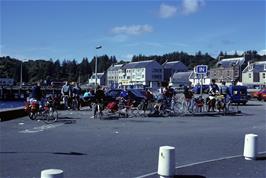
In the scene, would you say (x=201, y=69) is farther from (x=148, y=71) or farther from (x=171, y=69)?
(x=171, y=69)

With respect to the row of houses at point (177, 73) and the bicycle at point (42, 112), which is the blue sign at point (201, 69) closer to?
the bicycle at point (42, 112)

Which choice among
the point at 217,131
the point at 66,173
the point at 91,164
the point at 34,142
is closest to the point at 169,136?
the point at 217,131

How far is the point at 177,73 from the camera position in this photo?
145 meters

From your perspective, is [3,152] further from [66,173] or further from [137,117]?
[137,117]

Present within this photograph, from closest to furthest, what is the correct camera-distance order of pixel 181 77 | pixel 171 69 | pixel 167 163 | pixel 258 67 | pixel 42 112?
pixel 167 163
pixel 42 112
pixel 258 67
pixel 181 77
pixel 171 69

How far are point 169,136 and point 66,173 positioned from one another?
6583mm

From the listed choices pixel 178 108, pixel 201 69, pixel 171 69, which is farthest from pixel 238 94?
pixel 171 69

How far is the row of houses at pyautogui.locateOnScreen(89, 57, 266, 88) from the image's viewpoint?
4593 inches

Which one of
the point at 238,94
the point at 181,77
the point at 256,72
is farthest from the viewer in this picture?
the point at 181,77

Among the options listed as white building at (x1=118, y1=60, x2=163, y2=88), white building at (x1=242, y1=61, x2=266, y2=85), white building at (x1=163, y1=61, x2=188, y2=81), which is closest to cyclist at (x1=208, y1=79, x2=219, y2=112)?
white building at (x1=242, y1=61, x2=266, y2=85)

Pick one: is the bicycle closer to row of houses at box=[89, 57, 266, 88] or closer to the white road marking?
the white road marking

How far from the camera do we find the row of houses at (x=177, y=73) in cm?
11666

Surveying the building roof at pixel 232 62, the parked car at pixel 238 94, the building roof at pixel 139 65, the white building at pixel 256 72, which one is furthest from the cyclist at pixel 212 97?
the building roof at pixel 139 65

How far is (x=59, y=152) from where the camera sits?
11055mm
